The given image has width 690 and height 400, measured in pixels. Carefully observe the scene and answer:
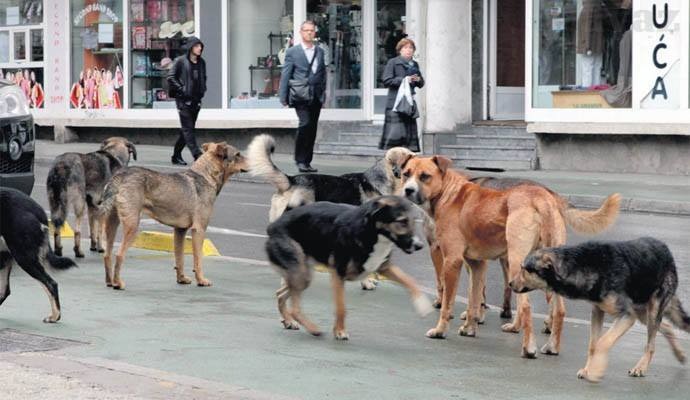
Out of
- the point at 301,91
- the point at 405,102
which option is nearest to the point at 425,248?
the point at 405,102

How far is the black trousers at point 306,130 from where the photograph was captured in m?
20.9

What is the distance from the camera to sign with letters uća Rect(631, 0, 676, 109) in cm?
2109

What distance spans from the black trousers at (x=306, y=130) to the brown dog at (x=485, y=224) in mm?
11378

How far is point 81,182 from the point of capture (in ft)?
39.8

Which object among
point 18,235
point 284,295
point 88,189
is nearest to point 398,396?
point 284,295

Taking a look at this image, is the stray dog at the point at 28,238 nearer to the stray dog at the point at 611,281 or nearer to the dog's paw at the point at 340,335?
the dog's paw at the point at 340,335

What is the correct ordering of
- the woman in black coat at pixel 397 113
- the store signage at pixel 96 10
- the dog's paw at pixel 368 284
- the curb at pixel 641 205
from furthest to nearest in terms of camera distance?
the store signage at pixel 96 10
the woman in black coat at pixel 397 113
the curb at pixel 641 205
the dog's paw at pixel 368 284

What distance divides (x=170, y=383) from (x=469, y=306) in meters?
2.86

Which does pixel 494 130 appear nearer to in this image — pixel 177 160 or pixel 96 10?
pixel 177 160

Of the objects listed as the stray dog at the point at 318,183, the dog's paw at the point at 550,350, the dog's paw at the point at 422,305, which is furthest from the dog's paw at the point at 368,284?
the dog's paw at the point at 550,350

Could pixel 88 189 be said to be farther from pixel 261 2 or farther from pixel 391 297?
pixel 261 2

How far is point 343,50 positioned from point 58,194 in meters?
14.8

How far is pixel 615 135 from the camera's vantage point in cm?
2180

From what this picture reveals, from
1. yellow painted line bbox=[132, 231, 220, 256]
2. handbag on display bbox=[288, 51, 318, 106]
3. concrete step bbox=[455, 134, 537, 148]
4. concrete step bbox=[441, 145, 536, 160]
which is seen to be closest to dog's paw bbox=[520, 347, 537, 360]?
yellow painted line bbox=[132, 231, 220, 256]
